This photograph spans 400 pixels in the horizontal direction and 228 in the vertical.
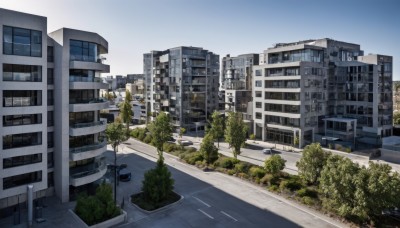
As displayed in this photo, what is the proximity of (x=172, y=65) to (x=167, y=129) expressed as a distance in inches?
1394

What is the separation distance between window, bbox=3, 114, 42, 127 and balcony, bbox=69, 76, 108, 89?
4663 millimetres

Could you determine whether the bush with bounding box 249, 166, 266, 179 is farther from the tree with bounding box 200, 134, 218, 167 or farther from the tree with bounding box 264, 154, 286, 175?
the tree with bounding box 200, 134, 218, 167

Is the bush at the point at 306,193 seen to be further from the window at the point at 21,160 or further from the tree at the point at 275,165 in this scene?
the window at the point at 21,160

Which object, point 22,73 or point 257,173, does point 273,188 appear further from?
point 22,73

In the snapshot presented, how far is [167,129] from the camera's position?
5528cm

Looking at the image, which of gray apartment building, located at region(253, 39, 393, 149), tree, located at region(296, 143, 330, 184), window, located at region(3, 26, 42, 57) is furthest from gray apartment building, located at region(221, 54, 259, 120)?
window, located at region(3, 26, 42, 57)

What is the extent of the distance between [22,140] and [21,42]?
9.42m

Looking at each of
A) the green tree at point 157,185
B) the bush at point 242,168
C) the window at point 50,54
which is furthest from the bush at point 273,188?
the window at point 50,54

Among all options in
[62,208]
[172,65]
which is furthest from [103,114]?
[62,208]

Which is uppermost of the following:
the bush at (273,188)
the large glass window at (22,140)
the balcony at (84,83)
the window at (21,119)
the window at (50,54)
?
the window at (50,54)

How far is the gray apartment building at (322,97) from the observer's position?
66.2 meters

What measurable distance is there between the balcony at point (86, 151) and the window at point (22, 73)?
8.38m

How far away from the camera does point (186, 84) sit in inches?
3349

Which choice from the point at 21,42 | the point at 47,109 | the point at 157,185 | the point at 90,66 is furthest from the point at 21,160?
the point at 157,185
